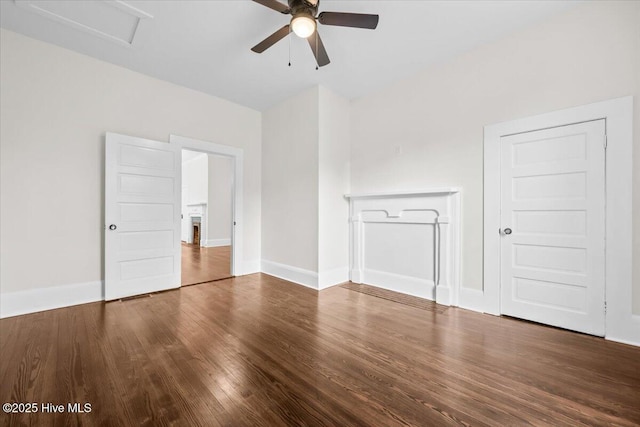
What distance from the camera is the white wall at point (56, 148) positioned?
8.73 ft

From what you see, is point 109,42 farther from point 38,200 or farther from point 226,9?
point 38,200

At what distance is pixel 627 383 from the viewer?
161 centimetres

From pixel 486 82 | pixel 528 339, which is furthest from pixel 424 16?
pixel 528 339

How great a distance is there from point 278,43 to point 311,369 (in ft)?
10.4

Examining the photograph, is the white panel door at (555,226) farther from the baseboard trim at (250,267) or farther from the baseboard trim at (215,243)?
the baseboard trim at (215,243)

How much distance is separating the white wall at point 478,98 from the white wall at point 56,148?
3.26m

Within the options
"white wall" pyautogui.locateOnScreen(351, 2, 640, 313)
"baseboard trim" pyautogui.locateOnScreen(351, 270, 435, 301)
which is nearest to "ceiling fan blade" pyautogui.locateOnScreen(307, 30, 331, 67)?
"white wall" pyautogui.locateOnScreen(351, 2, 640, 313)

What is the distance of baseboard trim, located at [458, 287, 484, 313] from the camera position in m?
2.83

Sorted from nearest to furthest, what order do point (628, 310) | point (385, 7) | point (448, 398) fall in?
point (448, 398) → point (628, 310) → point (385, 7)

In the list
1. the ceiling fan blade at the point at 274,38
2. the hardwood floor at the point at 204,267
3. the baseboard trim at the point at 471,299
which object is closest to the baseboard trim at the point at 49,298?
the hardwood floor at the point at 204,267

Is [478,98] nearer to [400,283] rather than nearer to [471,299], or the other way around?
[471,299]

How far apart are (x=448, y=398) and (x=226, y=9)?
3475mm

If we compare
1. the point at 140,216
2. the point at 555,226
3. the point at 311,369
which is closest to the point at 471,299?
the point at 555,226

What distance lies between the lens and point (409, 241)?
3.43 meters
